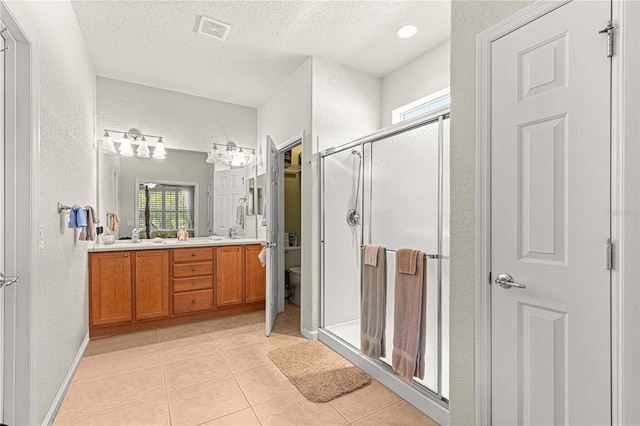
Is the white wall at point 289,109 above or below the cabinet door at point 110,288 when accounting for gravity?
above

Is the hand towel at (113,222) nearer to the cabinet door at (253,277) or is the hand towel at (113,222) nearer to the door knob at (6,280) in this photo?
the cabinet door at (253,277)

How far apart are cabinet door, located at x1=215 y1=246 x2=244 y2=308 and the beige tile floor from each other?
2.16 feet

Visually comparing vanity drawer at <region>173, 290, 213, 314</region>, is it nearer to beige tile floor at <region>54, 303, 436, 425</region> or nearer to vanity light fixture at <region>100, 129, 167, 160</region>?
beige tile floor at <region>54, 303, 436, 425</region>

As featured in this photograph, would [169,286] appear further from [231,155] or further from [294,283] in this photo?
[231,155]

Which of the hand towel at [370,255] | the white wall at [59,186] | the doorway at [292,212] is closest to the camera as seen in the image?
the white wall at [59,186]

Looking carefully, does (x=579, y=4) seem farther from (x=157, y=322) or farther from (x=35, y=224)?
(x=157, y=322)

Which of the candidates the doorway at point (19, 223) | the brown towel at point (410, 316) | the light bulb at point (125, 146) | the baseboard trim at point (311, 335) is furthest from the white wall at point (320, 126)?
the light bulb at point (125, 146)

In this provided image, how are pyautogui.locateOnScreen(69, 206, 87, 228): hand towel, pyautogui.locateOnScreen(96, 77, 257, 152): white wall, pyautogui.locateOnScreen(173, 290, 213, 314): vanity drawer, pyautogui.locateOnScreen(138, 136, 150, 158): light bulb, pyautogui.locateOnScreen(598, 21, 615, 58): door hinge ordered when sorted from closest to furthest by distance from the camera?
pyautogui.locateOnScreen(598, 21, 615, 58): door hinge
pyautogui.locateOnScreen(69, 206, 87, 228): hand towel
pyautogui.locateOnScreen(173, 290, 213, 314): vanity drawer
pyautogui.locateOnScreen(96, 77, 257, 152): white wall
pyautogui.locateOnScreen(138, 136, 150, 158): light bulb

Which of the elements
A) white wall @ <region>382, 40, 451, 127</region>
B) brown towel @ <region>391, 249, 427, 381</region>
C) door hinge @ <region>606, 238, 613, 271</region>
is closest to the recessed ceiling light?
white wall @ <region>382, 40, 451, 127</region>

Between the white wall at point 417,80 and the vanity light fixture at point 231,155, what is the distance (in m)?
1.96

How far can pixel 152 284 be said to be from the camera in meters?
3.21

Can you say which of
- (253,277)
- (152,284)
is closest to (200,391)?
(152,284)

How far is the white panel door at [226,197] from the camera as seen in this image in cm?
408

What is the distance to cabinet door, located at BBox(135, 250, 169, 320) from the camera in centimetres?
314
